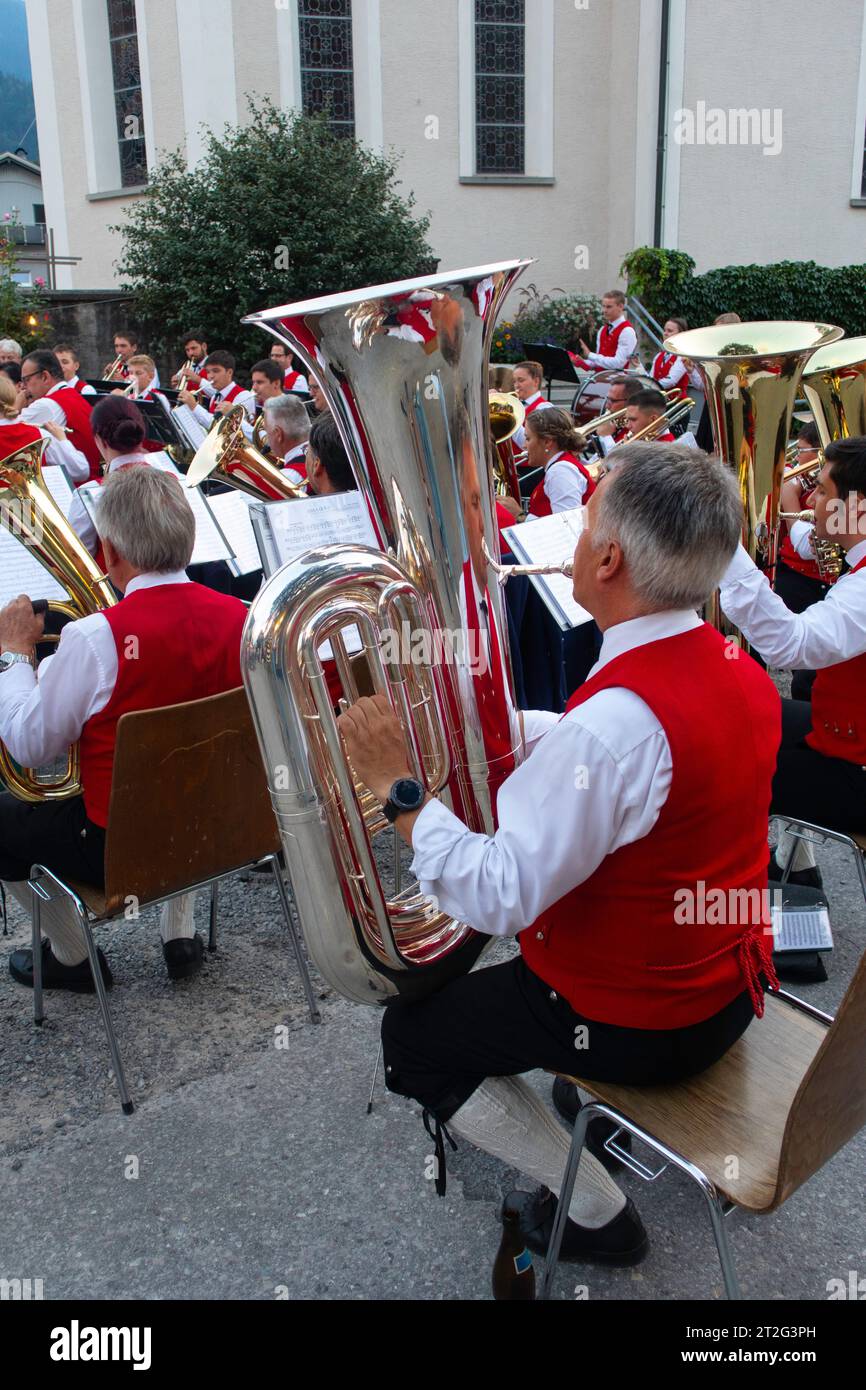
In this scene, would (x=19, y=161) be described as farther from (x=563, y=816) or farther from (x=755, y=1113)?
(x=755, y=1113)

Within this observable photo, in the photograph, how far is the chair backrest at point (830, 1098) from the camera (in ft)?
4.26

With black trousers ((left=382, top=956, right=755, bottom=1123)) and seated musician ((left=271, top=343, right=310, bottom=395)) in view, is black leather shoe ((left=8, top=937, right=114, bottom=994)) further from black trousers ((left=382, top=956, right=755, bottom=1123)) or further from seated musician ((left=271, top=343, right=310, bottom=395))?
seated musician ((left=271, top=343, right=310, bottom=395))

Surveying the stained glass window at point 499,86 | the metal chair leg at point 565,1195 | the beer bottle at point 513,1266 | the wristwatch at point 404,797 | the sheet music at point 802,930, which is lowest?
the sheet music at point 802,930

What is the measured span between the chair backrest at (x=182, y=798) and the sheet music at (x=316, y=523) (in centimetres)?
58

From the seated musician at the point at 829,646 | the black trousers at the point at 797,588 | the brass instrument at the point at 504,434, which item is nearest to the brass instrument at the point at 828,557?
the black trousers at the point at 797,588

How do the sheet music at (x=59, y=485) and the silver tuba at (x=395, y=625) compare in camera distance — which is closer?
the silver tuba at (x=395, y=625)

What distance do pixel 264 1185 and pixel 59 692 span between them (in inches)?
43.9

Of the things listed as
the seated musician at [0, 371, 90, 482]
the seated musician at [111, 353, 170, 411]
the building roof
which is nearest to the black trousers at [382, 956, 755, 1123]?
the seated musician at [0, 371, 90, 482]

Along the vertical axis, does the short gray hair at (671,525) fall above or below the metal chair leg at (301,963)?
above

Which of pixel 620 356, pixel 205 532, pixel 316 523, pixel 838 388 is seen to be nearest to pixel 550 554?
pixel 316 523

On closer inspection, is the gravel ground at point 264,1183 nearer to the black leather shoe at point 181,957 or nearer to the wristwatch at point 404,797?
the black leather shoe at point 181,957

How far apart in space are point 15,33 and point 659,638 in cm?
15526

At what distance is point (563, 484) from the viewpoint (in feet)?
15.4
